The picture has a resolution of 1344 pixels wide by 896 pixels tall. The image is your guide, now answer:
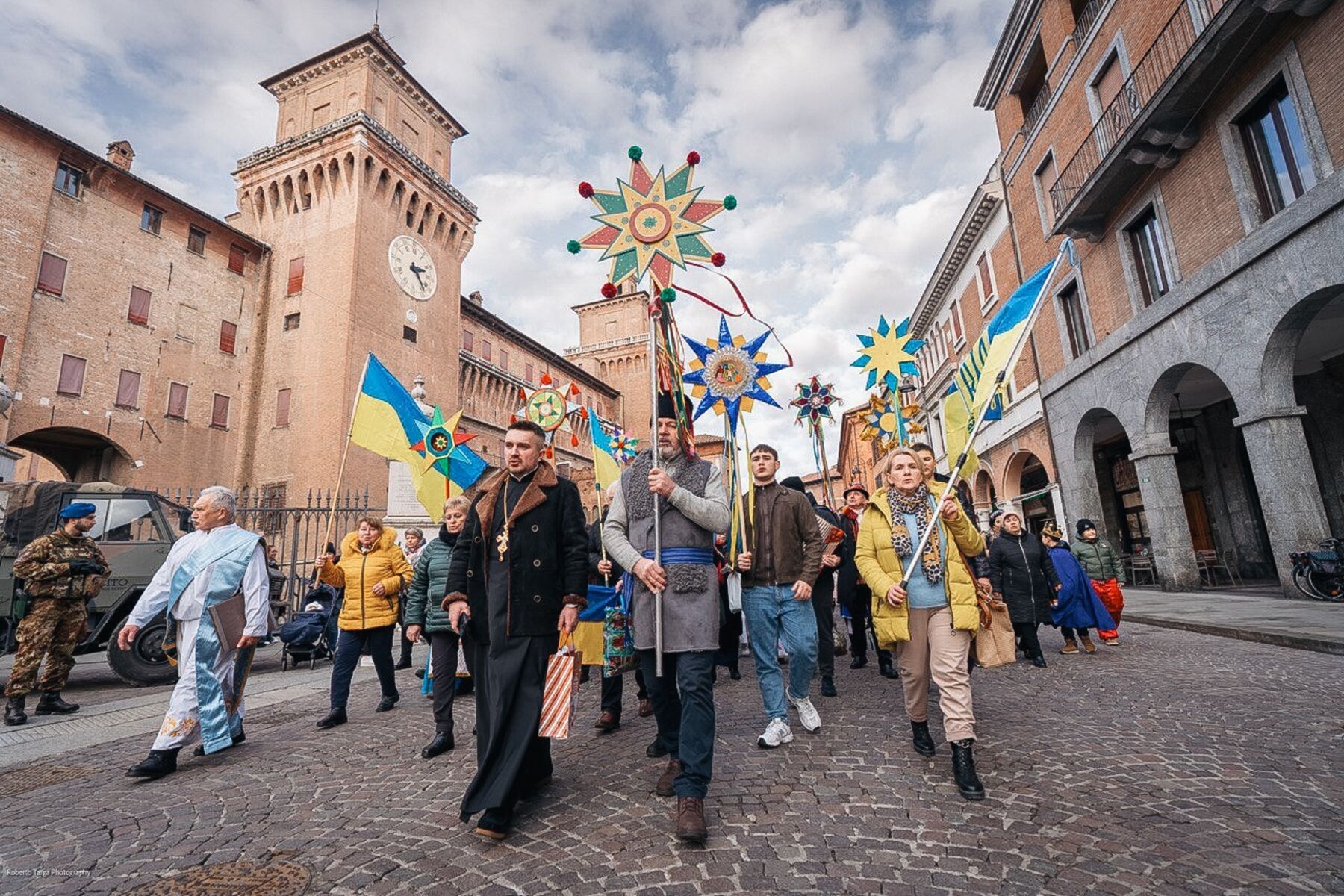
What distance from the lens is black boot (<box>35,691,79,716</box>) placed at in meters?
6.33

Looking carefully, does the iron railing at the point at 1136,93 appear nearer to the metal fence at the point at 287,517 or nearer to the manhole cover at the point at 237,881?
the manhole cover at the point at 237,881

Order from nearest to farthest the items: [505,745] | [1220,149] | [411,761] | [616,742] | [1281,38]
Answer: [505,745] < [411,761] < [616,742] < [1281,38] < [1220,149]

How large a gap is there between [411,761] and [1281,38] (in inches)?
584

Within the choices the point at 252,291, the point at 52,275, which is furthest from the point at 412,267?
the point at 52,275

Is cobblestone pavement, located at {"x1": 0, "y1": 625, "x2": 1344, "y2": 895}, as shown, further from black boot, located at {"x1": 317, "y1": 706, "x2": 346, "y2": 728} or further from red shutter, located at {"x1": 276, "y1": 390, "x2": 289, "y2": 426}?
red shutter, located at {"x1": 276, "y1": 390, "x2": 289, "y2": 426}

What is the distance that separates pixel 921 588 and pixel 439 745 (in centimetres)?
352

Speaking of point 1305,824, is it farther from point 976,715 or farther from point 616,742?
point 616,742

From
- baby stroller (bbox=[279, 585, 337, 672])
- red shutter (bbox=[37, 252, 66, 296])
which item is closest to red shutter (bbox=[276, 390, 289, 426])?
red shutter (bbox=[37, 252, 66, 296])

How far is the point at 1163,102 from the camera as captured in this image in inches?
438

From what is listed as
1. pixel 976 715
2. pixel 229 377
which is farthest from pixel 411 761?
pixel 229 377

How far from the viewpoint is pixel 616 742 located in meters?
4.61

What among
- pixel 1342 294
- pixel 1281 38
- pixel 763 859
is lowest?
pixel 763 859

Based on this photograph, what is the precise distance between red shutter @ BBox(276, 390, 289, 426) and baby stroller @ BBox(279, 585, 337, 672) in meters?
21.4

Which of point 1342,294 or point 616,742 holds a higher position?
point 1342,294
